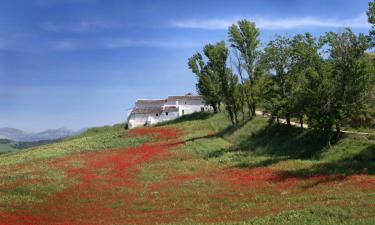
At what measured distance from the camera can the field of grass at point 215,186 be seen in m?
24.8

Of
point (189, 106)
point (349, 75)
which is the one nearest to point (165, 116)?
point (189, 106)

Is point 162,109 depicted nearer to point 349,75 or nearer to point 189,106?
point 189,106

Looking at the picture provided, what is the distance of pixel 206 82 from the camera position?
111188 millimetres

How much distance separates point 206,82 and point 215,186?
77.3 meters

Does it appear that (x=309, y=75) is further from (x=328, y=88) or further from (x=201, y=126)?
(x=201, y=126)

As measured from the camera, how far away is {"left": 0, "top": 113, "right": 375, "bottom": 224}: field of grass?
24.8 m

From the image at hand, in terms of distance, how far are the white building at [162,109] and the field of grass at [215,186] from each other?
213 ft

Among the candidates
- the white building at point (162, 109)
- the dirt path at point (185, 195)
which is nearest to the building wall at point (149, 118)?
the white building at point (162, 109)

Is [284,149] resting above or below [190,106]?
below

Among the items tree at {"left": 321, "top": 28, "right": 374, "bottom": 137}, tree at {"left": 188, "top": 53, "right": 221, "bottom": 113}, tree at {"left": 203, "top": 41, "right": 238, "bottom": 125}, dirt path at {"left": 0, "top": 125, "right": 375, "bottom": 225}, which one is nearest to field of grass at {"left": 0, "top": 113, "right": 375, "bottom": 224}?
dirt path at {"left": 0, "top": 125, "right": 375, "bottom": 225}

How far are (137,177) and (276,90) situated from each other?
1013 inches

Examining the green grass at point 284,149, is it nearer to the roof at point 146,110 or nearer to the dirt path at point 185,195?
the dirt path at point 185,195

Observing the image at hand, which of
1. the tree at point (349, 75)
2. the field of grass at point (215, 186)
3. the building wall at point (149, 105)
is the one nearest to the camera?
the field of grass at point (215, 186)

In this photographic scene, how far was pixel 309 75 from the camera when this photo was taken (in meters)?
47.0
